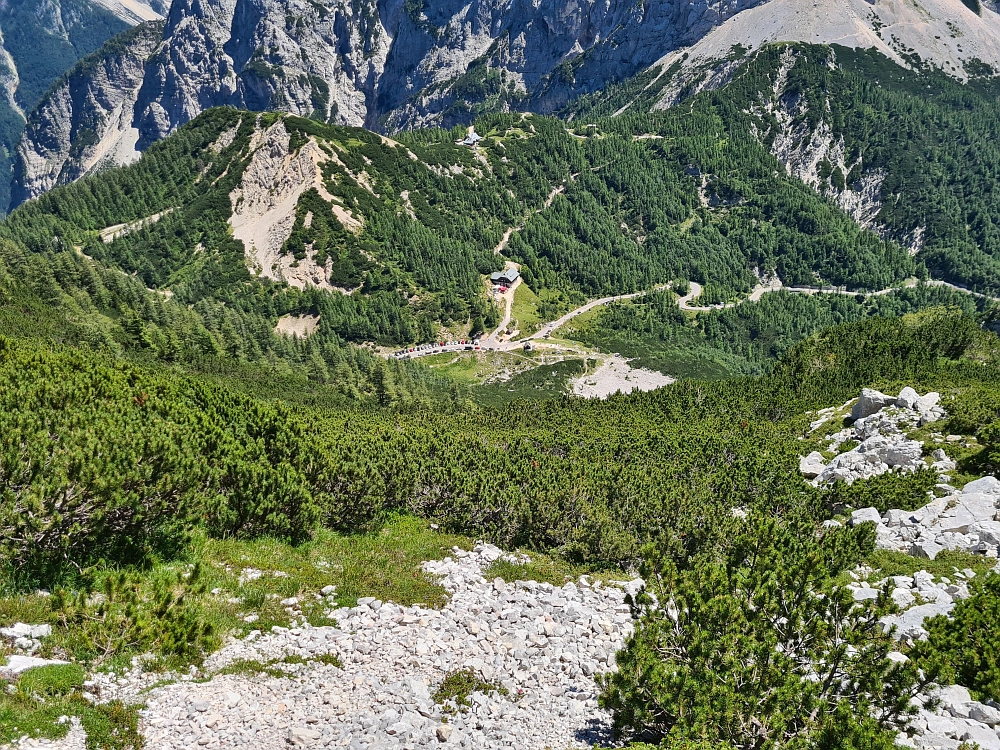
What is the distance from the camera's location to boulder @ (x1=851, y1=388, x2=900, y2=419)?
41.7 metres

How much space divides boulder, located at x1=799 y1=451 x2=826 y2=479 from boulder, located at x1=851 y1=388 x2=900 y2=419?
20.8 ft

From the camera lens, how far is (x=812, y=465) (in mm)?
37438

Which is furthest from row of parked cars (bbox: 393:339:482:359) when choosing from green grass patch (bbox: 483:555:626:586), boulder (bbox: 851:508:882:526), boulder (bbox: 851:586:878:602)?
boulder (bbox: 851:586:878:602)

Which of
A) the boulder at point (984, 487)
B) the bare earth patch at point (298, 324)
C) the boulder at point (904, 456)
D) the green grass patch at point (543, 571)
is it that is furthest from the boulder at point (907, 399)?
the bare earth patch at point (298, 324)

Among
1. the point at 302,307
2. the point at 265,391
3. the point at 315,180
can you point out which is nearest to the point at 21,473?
the point at 265,391

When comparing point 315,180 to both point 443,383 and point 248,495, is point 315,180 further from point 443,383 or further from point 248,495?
point 248,495

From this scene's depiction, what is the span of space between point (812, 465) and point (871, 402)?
350 inches

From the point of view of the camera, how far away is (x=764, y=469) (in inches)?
1357

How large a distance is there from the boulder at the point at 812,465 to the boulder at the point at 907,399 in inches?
283

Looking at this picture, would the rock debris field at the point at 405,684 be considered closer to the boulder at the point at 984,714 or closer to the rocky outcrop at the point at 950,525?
the boulder at the point at 984,714

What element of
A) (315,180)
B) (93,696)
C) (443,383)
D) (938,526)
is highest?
(315,180)

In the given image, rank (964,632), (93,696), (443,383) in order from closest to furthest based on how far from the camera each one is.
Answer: (93,696) → (964,632) → (443,383)

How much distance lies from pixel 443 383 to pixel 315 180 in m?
75.2

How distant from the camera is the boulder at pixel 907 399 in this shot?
4053cm
